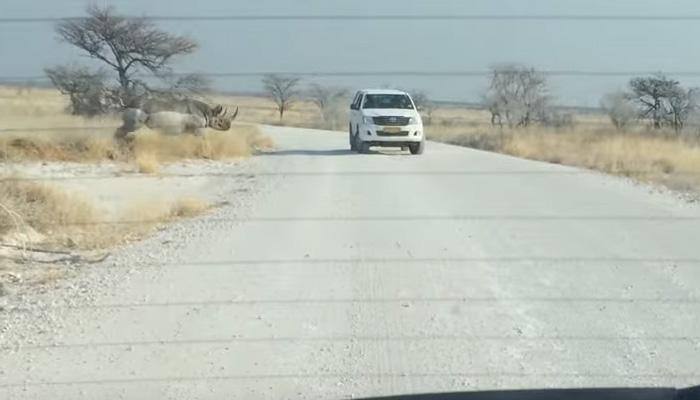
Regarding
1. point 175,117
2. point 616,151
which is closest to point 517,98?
point 616,151

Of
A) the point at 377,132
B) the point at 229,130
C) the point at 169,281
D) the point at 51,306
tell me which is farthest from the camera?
the point at 229,130

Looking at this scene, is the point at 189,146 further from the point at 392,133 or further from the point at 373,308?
the point at 373,308

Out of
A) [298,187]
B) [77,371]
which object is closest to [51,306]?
[77,371]

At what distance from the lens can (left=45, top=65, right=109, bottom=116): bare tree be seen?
1114 centimetres

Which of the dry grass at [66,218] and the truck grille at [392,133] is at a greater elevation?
the dry grass at [66,218]

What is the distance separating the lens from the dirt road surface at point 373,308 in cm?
503

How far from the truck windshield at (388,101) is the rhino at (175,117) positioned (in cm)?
347

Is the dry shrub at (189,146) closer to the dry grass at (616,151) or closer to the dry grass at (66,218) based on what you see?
the dry grass at (616,151)

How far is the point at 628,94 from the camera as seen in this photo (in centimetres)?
1105

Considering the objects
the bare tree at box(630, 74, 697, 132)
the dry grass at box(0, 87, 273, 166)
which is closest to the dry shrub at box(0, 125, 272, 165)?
the dry grass at box(0, 87, 273, 166)

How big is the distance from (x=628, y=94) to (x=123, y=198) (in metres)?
7.35

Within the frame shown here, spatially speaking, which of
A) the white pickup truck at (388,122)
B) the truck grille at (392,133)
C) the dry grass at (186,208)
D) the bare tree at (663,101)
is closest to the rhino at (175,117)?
the white pickup truck at (388,122)

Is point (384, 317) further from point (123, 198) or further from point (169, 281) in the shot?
point (123, 198)

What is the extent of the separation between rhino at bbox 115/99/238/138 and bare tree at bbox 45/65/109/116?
1.00m
